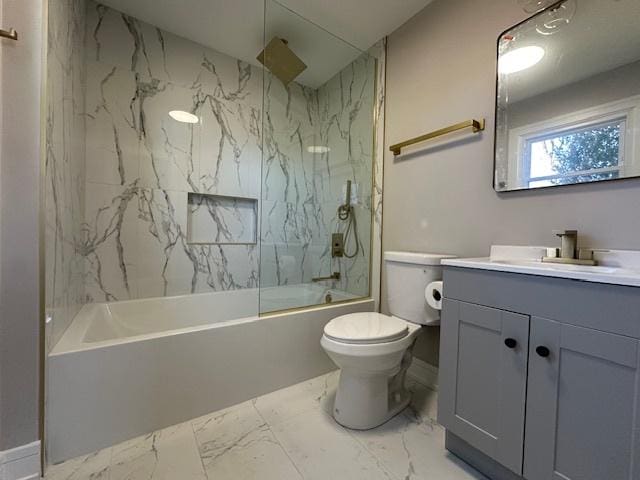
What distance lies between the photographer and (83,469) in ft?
3.50

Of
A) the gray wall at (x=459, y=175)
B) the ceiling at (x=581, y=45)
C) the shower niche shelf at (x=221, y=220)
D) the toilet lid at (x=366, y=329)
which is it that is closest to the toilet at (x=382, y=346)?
the toilet lid at (x=366, y=329)

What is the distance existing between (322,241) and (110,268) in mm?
1561

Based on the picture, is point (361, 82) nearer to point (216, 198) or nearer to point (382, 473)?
point (216, 198)

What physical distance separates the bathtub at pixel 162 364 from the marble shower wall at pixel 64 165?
0.17 meters

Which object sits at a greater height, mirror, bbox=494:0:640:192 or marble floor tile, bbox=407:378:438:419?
mirror, bbox=494:0:640:192

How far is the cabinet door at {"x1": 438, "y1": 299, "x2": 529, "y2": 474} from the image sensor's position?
93cm

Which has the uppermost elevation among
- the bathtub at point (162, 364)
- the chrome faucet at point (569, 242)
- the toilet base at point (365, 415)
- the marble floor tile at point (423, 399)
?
the chrome faucet at point (569, 242)

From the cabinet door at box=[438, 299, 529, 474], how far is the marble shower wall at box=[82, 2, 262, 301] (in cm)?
174

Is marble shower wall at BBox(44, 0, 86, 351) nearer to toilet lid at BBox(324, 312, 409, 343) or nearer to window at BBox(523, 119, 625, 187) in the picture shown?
toilet lid at BBox(324, 312, 409, 343)

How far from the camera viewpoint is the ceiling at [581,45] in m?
1.06

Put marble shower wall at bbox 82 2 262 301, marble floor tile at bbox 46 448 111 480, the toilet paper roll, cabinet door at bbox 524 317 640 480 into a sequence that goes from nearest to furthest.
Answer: cabinet door at bbox 524 317 640 480 < marble floor tile at bbox 46 448 111 480 < the toilet paper roll < marble shower wall at bbox 82 2 262 301

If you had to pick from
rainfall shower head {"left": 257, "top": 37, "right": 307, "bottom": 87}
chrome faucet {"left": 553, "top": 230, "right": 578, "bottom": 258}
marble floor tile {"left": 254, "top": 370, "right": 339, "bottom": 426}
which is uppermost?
rainfall shower head {"left": 257, "top": 37, "right": 307, "bottom": 87}

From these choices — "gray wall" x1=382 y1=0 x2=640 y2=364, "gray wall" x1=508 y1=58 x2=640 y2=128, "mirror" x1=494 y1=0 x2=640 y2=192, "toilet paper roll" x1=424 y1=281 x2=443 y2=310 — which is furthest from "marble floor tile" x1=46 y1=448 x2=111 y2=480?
"gray wall" x1=508 y1=58 x2=640 y2=128

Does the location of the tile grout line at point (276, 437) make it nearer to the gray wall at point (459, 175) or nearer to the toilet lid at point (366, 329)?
the toilet lid at point (366, 329)
